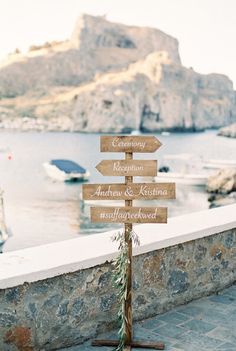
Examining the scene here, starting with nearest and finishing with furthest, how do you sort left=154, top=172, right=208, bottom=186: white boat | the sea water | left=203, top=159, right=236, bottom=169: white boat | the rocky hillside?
the sea water, left=154, top=172, right=208, bottom=186: white boat, left=203, top=159, right=236, bottom=169: white boat, the rocky hillside

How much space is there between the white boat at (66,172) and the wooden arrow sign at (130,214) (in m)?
42.6

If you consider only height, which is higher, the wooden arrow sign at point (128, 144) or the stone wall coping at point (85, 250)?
the wooden arrow sign at point (128, 144)

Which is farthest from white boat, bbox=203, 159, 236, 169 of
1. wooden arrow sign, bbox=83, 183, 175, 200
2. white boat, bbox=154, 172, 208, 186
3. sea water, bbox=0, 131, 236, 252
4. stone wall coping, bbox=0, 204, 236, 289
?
wooden arrow sign, bbox=83, 183, 175, 200

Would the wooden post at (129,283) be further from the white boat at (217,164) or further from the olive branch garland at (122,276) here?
the white boat at (217,164)

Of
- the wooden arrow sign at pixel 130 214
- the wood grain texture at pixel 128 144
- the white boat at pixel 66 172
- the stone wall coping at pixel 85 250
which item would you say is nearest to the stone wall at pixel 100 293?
the stone wall coping at pixel 85 250

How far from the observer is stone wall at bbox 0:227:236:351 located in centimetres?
381

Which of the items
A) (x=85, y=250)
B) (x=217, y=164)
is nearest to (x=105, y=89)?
(x=217, y=164)

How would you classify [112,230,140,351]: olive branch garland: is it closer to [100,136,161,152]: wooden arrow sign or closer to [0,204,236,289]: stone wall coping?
[0,204,236,289]: stone wall coping

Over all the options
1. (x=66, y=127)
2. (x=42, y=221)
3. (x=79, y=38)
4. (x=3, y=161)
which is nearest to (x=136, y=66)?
(x=79, y=38)

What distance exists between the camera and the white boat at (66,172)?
46.9 m

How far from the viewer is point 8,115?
6314 inches

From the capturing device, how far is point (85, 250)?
4383 mm

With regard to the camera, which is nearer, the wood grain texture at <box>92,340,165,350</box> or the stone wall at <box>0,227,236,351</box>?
the stone wall at <box>0,227,236,351</box>

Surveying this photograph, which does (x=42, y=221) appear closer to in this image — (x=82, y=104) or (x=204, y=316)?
(x=204, y=316)
